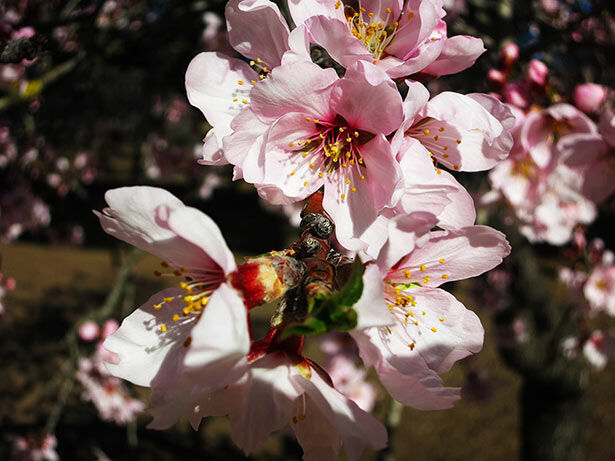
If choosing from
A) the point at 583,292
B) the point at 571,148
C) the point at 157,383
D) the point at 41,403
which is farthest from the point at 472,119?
the point at 41,403

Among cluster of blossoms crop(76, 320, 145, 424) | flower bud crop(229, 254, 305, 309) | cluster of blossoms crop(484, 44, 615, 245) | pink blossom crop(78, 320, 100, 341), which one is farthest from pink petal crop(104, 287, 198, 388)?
cluster of blossoms crop(76, 320, 145, 424)

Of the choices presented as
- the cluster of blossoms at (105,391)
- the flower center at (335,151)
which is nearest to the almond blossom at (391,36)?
the flower center at (335,151)

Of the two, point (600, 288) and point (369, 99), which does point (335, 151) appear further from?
point (600, 288)

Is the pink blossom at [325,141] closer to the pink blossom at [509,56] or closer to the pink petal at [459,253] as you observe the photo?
the pink petal at [459,253]

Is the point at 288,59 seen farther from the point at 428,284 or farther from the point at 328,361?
the point at 328,361

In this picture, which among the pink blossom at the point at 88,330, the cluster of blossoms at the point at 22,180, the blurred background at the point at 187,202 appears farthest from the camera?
the cluster of blossoms at the point at 22,180
